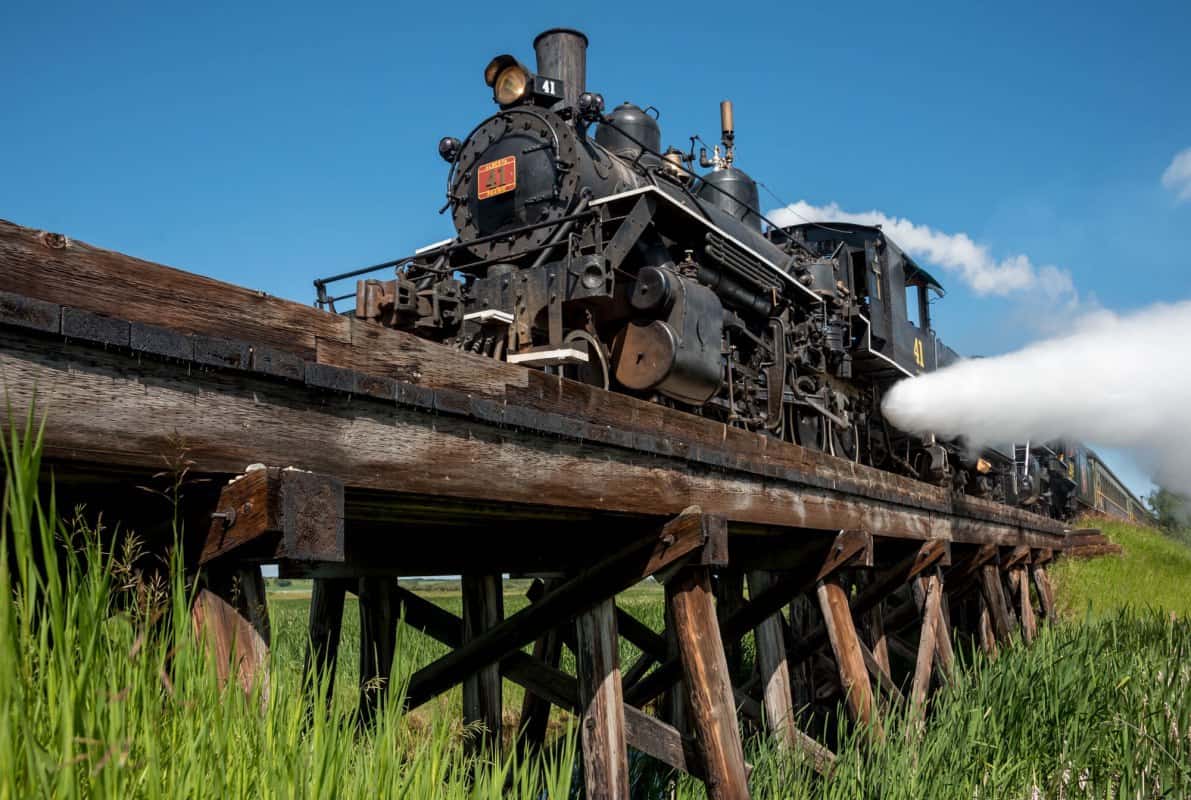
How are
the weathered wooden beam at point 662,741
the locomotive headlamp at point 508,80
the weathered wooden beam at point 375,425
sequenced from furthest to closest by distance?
the locomotive headlamp at point 508,80, the weathered wooden beam at point 662,741, the weathered wooden beam at point 375,425

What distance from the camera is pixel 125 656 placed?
5.84 ft

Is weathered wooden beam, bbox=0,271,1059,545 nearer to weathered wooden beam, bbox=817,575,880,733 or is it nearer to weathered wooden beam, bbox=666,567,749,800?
weathered wooden beam, bbox=666,567,749,800

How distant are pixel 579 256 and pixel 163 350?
526 cm

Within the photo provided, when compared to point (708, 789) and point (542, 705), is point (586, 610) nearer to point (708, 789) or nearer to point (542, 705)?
point (708, 789)

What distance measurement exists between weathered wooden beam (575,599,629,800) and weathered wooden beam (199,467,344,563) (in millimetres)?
1840

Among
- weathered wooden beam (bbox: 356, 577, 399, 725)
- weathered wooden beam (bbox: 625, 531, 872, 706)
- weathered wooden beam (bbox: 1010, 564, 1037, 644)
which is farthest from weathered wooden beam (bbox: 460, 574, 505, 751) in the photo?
weathered wooden beam (bbox: 1010, 564, 1037, 644)

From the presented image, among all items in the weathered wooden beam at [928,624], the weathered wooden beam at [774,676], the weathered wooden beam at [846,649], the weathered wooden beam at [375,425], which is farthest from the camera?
the weathered wooden beam at [928,624]

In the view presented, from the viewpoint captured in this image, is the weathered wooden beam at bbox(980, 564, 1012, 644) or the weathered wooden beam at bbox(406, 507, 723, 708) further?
the weathered wooden beam at bbox(980, 564, 1012, 644)

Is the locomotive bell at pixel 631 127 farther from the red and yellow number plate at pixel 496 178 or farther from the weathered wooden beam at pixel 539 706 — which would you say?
the weathered wooden beam at pixel 539 706

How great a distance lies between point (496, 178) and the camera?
837cm

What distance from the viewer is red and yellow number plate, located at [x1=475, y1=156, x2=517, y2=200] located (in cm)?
826

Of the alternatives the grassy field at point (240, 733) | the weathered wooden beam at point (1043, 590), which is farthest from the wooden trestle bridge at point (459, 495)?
the weathered wooden beam at point (1043, 590)

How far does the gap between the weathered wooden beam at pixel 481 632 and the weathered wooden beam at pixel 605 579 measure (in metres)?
0.90

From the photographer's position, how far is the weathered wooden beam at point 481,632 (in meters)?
5.12
